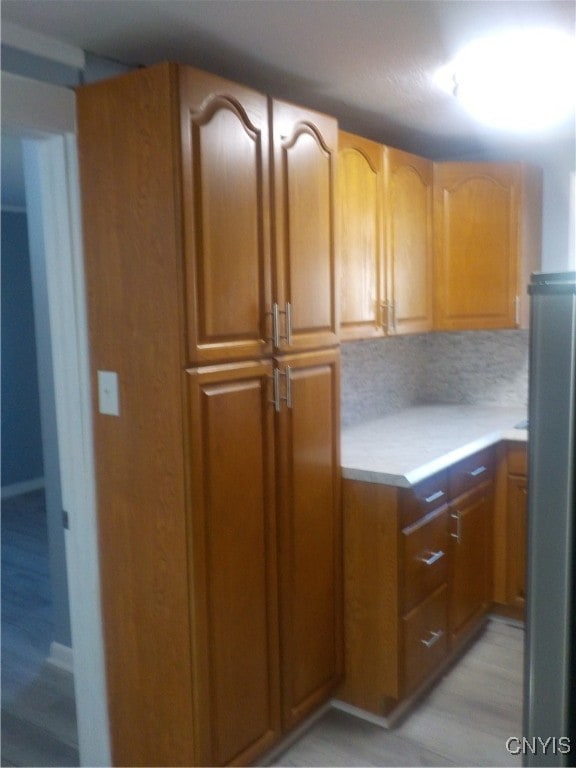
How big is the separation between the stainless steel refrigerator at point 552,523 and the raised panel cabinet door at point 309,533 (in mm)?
1398

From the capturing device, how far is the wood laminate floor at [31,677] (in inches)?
96.2

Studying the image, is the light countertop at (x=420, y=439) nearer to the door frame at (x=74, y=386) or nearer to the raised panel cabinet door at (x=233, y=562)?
the raised panel cabinet door at (x=233, y=562)

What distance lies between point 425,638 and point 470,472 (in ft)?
2.34

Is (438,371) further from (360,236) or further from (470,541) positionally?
(360,236)

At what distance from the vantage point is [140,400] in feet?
6.27

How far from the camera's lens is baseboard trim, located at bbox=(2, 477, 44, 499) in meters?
5.60

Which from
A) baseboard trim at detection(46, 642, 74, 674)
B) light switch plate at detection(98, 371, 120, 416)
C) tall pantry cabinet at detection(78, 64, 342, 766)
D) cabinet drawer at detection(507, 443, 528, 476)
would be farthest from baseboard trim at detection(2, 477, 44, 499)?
cabinet drawer at detection(507, 443, 528, 476)

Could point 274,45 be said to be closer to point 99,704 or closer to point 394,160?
point 394,160

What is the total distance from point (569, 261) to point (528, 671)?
303cm

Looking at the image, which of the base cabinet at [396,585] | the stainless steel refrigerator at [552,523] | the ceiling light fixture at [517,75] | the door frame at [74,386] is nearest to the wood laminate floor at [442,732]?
the base cabinet at [396,585]

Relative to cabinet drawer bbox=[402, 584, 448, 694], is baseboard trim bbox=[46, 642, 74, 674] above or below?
below

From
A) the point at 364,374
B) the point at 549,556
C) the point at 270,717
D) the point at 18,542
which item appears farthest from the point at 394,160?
the point at 18,542

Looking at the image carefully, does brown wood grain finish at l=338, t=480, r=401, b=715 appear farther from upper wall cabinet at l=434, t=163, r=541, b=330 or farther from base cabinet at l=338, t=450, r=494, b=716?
upper wall cabinet at l=434, t=163, r=541, b=330

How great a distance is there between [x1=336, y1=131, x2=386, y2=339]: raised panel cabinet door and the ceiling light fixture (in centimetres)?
41
